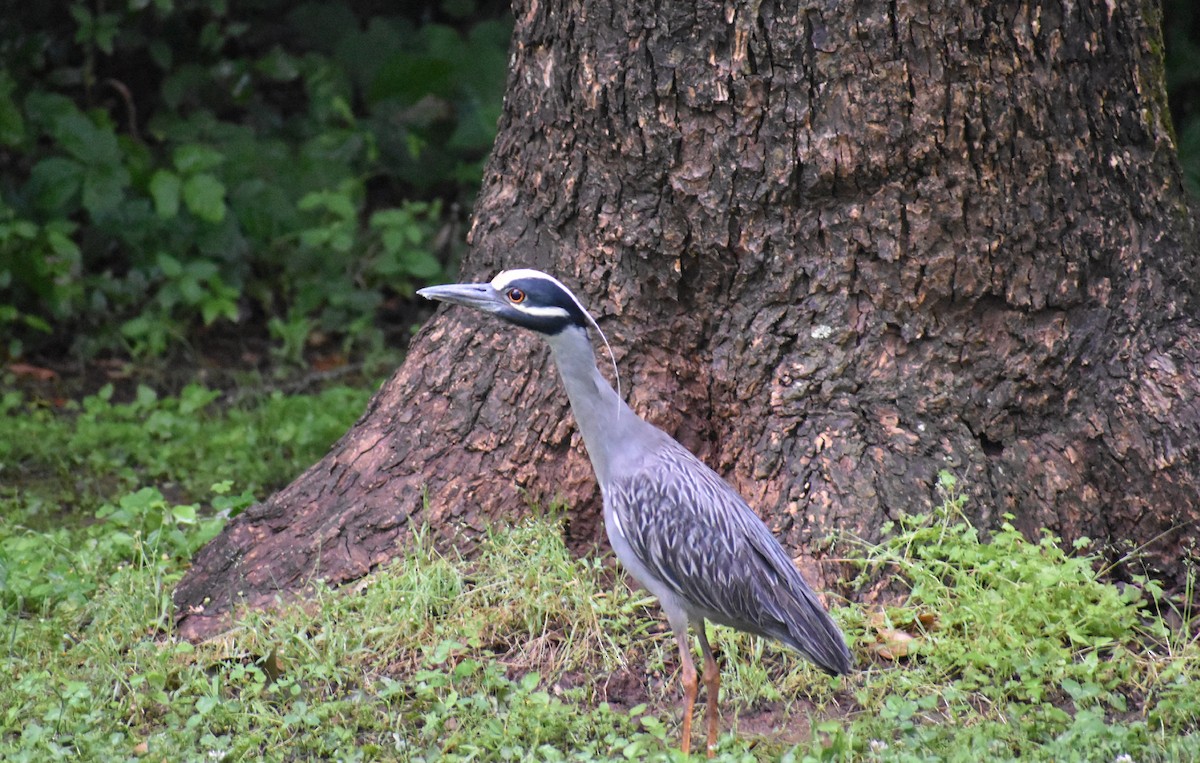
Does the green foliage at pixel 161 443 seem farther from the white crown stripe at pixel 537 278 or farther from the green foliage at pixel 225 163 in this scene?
the white crown stripe at pixel 537 278

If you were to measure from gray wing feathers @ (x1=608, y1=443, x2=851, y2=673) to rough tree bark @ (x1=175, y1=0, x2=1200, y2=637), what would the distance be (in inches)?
19.5

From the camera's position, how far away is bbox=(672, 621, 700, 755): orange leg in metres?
3.99

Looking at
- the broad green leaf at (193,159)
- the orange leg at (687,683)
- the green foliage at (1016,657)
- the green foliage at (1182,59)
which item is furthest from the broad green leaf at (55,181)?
the green foliage at (1182,59)

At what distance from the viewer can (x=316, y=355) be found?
851 centimetres

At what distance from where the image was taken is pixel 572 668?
450cm

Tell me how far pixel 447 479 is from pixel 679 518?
1.12 m

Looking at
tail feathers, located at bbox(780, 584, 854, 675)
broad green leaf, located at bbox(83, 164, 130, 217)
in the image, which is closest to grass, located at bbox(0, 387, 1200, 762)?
tail feathers, located at bbox(780, 584, 854, 675)

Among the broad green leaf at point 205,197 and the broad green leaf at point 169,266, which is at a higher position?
the broad green leaf at point 205,197

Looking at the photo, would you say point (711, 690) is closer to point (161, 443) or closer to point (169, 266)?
point (161, 443)

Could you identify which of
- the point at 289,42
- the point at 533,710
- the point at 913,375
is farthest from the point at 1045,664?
the point at 289,42

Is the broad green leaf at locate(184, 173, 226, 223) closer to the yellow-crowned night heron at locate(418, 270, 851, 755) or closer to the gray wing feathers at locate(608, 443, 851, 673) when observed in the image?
the yellow-crowned night heron at locate(418, 270, 851, 755)

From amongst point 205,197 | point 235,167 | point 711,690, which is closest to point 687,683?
point 711,690

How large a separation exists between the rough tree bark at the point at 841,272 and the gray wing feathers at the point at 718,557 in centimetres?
50

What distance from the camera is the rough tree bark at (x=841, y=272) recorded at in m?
4.46
